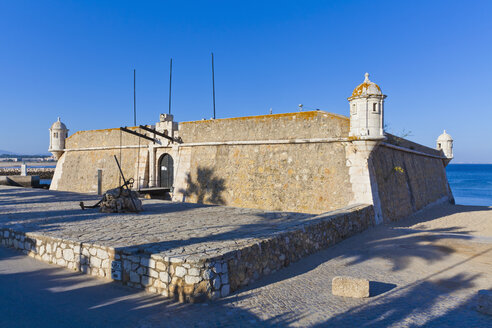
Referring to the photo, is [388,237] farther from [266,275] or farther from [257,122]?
[257,122]

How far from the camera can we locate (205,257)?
4.45 m

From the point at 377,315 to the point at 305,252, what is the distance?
98.1 inches

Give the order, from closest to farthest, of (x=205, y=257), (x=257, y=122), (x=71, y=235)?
(x=205, y=257)
(x=71, y=235)
(x=257, y=122)

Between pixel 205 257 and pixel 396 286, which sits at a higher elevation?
pixel 205 257

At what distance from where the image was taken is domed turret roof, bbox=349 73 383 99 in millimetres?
10391

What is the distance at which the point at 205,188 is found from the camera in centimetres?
1448

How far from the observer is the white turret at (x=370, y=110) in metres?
10.4

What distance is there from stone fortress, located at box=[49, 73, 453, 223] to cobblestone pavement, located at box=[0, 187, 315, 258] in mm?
2652

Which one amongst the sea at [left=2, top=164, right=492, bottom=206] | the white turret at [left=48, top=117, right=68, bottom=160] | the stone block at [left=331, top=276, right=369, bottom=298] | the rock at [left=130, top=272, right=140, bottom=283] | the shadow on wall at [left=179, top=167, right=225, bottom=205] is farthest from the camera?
the sea at [left=2, top=164, right=492, bottom=206]

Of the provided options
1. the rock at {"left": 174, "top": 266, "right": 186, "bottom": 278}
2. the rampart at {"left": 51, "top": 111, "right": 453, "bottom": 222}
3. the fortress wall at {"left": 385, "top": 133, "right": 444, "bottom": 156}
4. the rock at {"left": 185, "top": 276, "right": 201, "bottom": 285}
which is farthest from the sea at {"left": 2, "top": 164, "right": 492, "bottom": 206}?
the rock at {"left": 185, "top": 276, "right": 201, "bottom": 285}

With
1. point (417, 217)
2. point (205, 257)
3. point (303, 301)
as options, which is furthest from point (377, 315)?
point (417, 217)

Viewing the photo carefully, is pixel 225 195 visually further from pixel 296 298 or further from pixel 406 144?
pixel 296 298

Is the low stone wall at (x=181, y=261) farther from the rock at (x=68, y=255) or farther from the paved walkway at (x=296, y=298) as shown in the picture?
the paved walkway at (x=296, y=298)

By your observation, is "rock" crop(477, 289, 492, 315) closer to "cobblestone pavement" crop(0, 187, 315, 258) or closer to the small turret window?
"cobblestone pavement" crop(0, 187, 315, 258)
